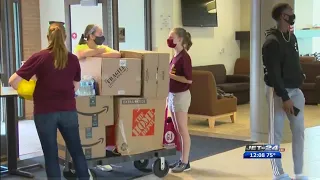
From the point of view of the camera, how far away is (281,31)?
13.9 feet

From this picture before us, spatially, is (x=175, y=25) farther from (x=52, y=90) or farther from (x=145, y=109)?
(x=52, y=90)

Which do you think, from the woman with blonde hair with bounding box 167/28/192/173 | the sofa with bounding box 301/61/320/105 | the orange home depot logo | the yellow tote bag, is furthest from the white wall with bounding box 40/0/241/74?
the yellow tote bag

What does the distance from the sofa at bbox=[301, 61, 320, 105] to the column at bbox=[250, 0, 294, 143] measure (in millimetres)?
3592

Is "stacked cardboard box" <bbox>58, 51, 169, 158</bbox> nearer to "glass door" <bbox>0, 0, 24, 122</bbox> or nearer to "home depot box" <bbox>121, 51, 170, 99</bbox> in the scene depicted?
"home depot box" <bbox>121, 51, 170, 99</bbox>

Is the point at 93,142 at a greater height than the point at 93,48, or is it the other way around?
the point at 93,48

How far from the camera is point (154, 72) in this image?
463cm

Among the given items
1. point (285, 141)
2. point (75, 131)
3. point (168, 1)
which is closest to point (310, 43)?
point (168, 1)

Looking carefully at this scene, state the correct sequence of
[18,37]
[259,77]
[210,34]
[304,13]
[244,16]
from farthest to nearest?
[304,13], [244,16], [210,34], [18,37], [259,77]

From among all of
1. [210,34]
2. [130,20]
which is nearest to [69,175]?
[130,20]

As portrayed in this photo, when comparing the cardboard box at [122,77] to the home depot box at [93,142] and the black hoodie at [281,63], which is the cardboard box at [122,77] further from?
the black hoodie at [281,63]

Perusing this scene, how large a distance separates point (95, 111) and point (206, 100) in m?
3.82

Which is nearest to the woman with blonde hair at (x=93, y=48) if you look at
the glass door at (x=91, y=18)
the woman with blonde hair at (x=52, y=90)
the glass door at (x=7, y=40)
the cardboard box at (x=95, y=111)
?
the cardboard box at (x=95, y=111)

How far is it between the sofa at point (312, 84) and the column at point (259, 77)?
359cm

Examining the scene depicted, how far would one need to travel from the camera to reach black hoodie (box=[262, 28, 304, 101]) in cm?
413
